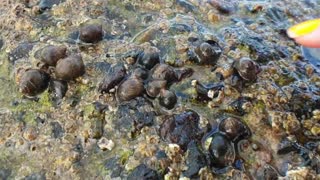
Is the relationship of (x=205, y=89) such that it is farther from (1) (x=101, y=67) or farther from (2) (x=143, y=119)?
(1) (x=101, y=67)

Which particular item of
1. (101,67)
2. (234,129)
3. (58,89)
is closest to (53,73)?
(58,89)

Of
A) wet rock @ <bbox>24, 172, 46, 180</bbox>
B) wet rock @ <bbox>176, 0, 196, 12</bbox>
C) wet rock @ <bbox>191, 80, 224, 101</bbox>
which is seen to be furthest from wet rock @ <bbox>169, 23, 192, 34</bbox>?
wet rock @ <bbox>24, 172, 46, 180</bbox>

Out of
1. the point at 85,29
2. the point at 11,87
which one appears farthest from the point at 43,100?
the point at 85,29

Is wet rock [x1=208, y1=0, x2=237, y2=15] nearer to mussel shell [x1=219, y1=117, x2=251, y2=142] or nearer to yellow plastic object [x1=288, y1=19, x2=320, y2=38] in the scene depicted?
yellow plastic object [x1=288, y1=19, x2=320, y2=38]

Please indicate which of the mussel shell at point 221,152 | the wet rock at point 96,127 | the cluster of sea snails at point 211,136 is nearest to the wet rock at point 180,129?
the cluster of sea snails at point 211,136

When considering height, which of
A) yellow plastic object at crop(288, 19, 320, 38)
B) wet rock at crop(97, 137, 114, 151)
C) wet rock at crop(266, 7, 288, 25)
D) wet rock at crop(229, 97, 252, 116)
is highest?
yellow plastic object at crop(288, 19, 320, 38)

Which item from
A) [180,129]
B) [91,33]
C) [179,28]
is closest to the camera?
[180,129]
